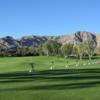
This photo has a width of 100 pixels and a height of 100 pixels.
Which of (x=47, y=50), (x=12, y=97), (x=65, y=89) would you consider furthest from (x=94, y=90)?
(x=47, y=50)

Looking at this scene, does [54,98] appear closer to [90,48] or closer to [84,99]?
[84,99]

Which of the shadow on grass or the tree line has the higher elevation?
the shadow on grass

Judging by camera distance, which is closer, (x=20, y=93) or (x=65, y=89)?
(x=20, y=93)

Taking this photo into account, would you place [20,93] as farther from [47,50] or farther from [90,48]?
[47,50]

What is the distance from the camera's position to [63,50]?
167250 mm

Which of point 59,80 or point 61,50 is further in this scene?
point 61,50

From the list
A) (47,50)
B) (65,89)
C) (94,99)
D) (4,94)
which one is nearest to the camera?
(94,99)

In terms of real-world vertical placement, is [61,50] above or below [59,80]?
below

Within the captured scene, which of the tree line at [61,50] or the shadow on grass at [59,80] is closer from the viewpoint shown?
the shadow on grass at [59,80]

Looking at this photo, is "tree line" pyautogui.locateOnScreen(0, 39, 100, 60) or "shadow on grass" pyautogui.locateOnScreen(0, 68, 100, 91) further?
"tree line" pyautogui.locateOnScreen(0, 39, 100, 60)

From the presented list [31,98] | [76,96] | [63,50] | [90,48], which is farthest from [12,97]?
[63,50]

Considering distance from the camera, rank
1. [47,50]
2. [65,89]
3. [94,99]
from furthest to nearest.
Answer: [47,50]
[65,89]
[94,99]

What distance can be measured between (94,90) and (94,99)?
2971 millimetres

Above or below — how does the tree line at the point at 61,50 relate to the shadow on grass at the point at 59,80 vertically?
below
